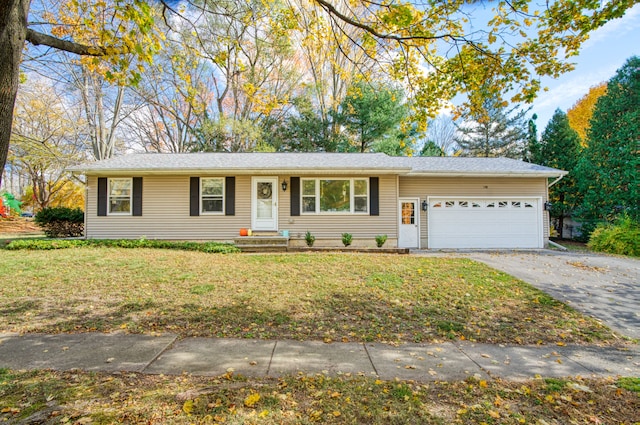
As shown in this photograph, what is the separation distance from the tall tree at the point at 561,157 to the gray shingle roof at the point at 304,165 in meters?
4.92

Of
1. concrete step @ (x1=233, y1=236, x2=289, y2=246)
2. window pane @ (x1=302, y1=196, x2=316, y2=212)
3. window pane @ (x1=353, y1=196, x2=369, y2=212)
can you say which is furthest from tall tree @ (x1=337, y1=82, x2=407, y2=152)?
concrete step @ (x1=233, y1=236, x2=289, y2=246)

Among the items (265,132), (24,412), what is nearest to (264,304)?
(24,412)

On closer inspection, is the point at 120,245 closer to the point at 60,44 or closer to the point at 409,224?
the point at 60,44

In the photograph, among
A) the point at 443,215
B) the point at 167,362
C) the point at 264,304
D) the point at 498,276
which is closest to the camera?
the point at 167,362

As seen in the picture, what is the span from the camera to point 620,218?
12.0 m

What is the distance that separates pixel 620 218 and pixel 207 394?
52.5 ft

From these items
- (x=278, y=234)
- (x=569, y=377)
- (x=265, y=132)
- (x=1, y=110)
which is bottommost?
(x=569, y=377)

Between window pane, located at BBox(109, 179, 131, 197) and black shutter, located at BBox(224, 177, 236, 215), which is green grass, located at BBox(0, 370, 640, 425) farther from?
window pane, located at BBox(109, 179, 131, 197)

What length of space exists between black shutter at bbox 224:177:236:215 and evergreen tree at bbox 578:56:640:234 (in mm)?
15500

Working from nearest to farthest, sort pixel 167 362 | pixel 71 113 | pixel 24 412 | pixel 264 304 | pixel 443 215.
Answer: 1. pixel 24 412
2. pixel 167 362
3. pixel 264 304
4. pixel 443 215
5. pixel 71 113

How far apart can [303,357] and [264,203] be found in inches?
335

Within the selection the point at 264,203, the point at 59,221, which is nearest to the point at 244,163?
the point at 264,203

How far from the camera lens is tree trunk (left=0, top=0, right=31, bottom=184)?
2.41 meters

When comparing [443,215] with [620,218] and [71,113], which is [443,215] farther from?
[71,113]
